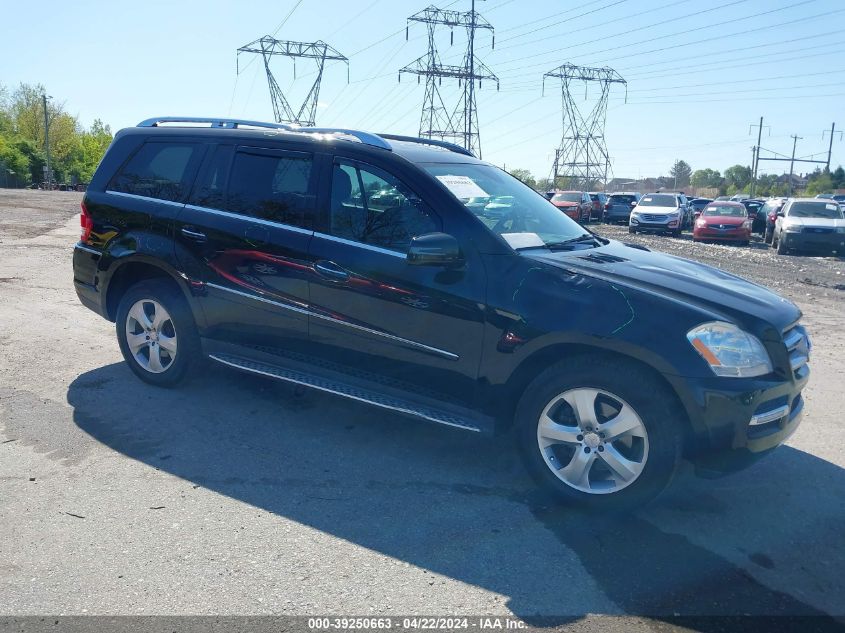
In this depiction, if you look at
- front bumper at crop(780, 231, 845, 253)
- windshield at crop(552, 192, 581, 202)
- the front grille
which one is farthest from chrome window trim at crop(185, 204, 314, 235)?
windshield at crop(552, 192, 581, 202)

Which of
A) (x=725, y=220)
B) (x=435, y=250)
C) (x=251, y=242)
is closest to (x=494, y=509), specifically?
(x=435, y=250)

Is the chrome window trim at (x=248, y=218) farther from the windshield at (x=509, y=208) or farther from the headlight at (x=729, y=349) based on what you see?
the headlight at (x=729, y=349)

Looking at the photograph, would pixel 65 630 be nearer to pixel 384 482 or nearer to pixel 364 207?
pixel 384 482

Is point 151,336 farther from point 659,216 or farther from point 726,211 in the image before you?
point 659,216

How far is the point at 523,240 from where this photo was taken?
436 cm

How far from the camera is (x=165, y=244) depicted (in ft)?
17.5

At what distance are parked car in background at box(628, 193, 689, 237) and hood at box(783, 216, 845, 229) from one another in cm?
697

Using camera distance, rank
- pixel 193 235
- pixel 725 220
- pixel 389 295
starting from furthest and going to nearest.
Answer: pixel 725 220 < pixel 193 235 < pixel 389 295

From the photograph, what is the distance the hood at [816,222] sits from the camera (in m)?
19.7

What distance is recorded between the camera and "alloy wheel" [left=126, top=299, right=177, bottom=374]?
542 centimetres

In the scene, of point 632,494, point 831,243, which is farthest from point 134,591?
point 831,243

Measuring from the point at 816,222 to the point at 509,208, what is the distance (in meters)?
18.5

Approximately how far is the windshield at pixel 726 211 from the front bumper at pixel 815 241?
15.0ft

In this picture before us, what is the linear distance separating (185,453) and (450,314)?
184 cm
